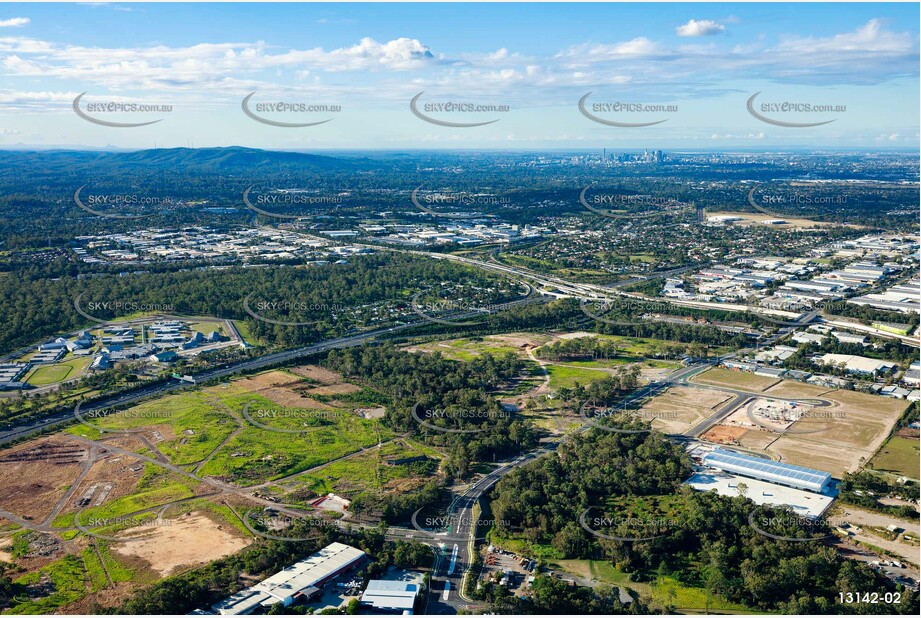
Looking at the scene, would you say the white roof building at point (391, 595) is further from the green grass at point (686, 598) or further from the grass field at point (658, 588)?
the green grass at point (686, 598)

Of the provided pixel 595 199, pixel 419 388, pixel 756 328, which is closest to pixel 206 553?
pixel 419 388

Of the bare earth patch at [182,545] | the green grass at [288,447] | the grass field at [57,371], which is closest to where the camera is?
the bare earth patch at [182,545]

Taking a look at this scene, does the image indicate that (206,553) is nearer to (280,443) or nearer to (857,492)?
(280,443)

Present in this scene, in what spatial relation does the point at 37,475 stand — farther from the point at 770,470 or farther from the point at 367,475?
the point at 770,470

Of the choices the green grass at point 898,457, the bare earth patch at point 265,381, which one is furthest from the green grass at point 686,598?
the bare earth patch at point 265,381

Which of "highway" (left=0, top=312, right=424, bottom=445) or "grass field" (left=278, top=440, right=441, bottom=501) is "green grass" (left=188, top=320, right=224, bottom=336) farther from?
"grass field" (left=278, top=440, right=441, bottom=501)

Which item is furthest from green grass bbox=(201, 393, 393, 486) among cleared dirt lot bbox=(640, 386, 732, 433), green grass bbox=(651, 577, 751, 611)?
green grass bbox=(651, 577, 751, 611)
